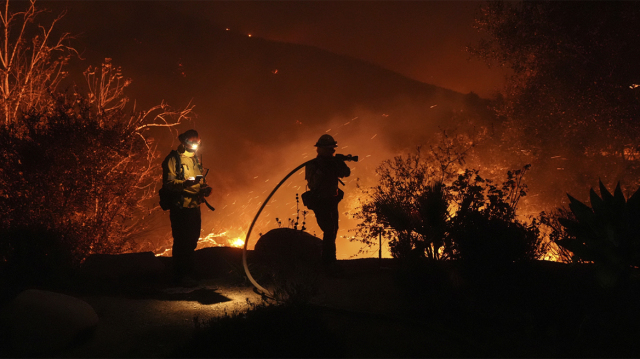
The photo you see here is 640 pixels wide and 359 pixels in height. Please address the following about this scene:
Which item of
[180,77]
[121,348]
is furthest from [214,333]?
[180,77]

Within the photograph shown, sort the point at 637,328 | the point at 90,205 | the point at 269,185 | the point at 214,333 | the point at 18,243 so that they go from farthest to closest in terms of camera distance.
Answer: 1. the point at 269,185
2. the point at 90,205
3. the point at 18,243
4. the point at 637,328
5. the point at 214,333

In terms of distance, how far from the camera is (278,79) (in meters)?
70.5

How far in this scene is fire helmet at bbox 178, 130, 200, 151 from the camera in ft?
24.0

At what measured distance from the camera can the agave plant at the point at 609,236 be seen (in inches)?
201

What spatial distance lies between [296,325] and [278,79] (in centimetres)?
6865

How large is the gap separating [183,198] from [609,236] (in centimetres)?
614

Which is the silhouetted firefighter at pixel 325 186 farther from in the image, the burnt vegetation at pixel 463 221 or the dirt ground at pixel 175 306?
the dirt ground at pixel 175 306

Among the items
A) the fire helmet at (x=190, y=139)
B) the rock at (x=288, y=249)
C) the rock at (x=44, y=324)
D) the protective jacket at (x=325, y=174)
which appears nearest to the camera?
the rock at (x=44, y=324)

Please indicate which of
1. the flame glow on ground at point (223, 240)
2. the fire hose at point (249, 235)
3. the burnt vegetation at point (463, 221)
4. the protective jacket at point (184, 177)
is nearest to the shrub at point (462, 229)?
the burnt vegetation at point (463, 221)

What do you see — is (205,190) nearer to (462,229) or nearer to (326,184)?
(326,184)

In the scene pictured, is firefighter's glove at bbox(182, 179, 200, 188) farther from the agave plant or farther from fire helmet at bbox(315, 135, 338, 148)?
the agave plant

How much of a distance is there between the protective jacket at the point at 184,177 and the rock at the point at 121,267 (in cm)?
159

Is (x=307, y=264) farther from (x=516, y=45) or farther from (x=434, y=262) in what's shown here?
(x=516, y=45)

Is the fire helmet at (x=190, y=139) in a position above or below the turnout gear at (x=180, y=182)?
above
